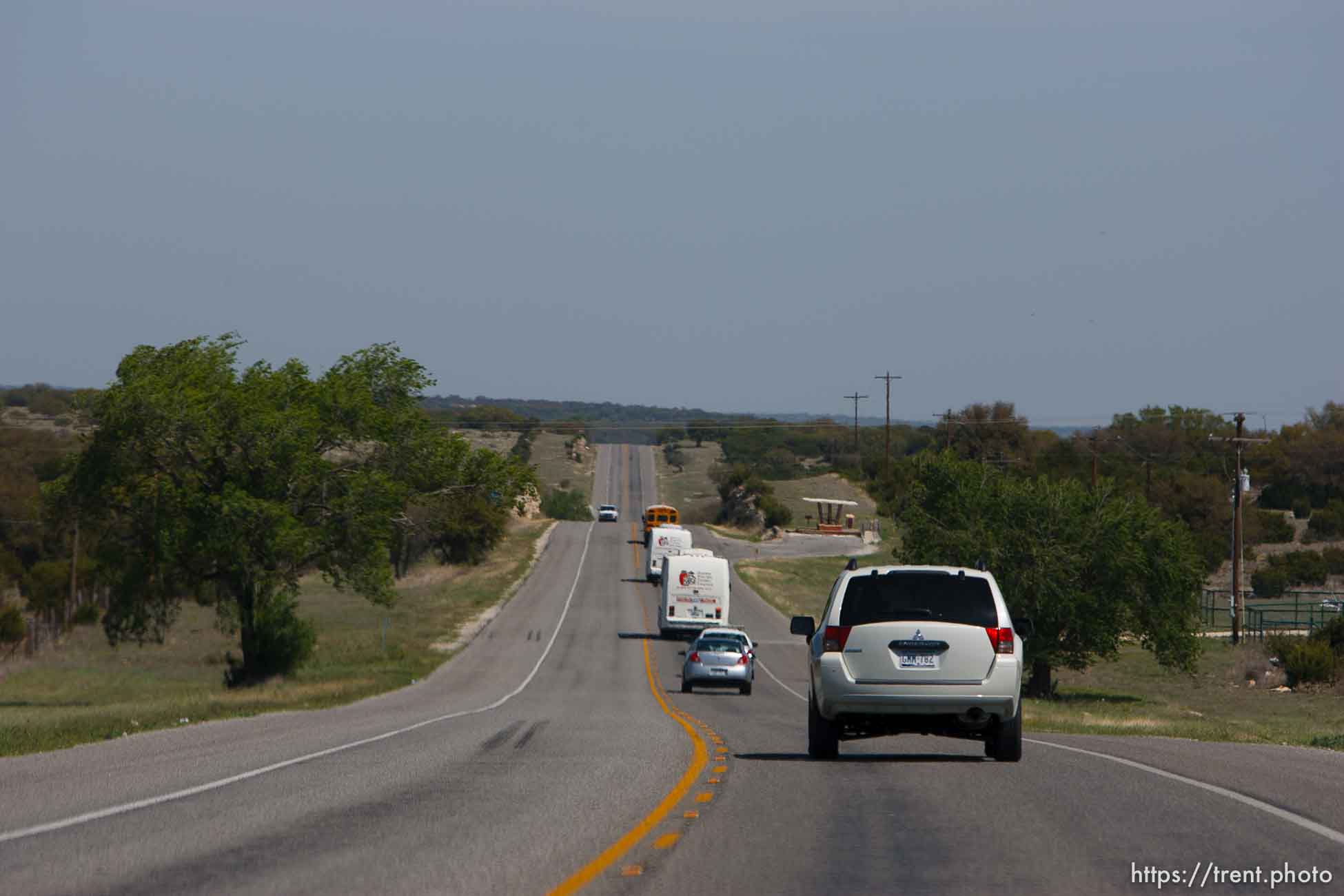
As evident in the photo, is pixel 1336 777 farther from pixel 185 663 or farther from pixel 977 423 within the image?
pixel 977 423

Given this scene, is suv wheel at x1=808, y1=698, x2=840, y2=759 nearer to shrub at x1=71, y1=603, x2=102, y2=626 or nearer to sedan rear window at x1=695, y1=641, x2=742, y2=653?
sedan rear window at x1=695, y1=641, x2=742, y2=653

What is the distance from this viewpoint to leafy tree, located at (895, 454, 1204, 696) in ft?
173

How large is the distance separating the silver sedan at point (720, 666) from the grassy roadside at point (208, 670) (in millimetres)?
8764

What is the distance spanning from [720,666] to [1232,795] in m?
27.9

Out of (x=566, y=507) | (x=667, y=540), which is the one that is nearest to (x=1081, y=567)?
(x=667, y=540)

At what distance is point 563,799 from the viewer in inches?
465

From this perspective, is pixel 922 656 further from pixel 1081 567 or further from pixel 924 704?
pixel 1081 567

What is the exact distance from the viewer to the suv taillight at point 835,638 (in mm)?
14625

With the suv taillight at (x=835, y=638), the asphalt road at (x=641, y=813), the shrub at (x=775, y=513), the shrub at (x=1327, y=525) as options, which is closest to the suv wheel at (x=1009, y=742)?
the asphalt road at (x=641, y=813)

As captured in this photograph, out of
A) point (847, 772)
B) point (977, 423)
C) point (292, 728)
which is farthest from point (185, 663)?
point (977, 423)

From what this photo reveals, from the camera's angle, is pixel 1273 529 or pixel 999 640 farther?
pixel 1273 529

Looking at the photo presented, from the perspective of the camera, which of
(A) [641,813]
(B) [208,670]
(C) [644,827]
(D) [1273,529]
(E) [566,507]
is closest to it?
(C) [644,827]

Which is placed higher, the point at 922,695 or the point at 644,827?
the point at 922,695

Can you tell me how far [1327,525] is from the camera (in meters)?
112
